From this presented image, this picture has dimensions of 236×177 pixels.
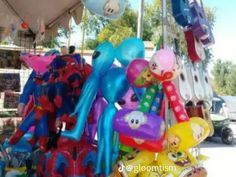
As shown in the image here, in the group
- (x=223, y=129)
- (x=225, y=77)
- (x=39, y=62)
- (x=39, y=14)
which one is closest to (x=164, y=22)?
(x=39, y=62)

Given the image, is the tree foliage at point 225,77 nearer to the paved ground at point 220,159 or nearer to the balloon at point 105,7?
the paved ground at point 220,159

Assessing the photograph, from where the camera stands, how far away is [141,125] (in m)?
1.52

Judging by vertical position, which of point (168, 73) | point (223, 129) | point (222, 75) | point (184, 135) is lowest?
point (223, 129)

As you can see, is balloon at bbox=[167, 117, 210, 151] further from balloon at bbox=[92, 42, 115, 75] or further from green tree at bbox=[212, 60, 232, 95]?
green tree at bbox=[212, 60, 232, 95]

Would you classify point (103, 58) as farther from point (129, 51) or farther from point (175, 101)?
point (175, 101)

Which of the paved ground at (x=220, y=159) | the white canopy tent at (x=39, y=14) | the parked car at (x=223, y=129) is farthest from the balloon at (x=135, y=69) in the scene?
the parked car at (x=223, y=129)

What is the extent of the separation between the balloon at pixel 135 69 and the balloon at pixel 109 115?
0.32 feet

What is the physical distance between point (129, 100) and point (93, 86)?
188 mm

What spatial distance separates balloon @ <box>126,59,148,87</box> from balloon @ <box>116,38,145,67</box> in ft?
0.29

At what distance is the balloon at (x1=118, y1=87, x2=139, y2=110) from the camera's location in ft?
5.80

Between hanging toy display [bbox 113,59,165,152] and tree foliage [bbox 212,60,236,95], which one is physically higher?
tree foliage [bbox 212,60,236,95]

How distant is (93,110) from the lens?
6.05 feet

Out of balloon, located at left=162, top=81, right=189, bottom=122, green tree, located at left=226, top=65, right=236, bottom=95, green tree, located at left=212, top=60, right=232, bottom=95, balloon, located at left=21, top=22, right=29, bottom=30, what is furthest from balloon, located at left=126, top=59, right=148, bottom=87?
green tree, located at left=226, top=65, right=236, bottom=95

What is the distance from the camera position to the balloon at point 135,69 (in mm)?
1625
